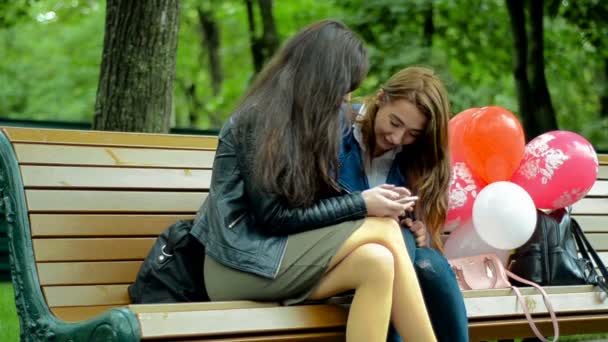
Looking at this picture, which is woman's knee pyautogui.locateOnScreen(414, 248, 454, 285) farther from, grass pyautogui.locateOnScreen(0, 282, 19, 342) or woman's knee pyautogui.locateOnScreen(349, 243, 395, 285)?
grass pyautogui.locateOnScreen(0, 282, 19, 342)

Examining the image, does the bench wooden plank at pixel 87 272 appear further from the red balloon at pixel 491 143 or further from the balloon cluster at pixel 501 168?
the red balloon at pixel 491 143

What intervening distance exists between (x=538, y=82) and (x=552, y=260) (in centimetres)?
576

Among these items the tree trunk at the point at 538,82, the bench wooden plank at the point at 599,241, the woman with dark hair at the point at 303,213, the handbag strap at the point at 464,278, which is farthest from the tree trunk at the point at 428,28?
the woman with dark hair at the point at 303,213

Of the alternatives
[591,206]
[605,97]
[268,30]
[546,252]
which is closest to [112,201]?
[546,252]

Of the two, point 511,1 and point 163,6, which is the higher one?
point 163,6

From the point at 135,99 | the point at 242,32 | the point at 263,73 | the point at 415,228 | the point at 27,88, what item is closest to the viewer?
the point at 263,73

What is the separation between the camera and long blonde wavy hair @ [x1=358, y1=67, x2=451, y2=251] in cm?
381

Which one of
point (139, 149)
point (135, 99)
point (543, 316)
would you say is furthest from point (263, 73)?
point (135, 99)

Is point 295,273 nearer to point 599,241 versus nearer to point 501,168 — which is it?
point 501,168

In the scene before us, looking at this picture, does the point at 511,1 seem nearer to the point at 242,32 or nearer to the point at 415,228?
the point at 415,228

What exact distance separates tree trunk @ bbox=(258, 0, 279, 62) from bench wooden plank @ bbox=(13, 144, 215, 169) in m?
8.23

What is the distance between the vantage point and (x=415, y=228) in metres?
3.91

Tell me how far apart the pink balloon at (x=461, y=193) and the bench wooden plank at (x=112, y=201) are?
1.06 meters

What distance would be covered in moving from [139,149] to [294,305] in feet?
3.66
